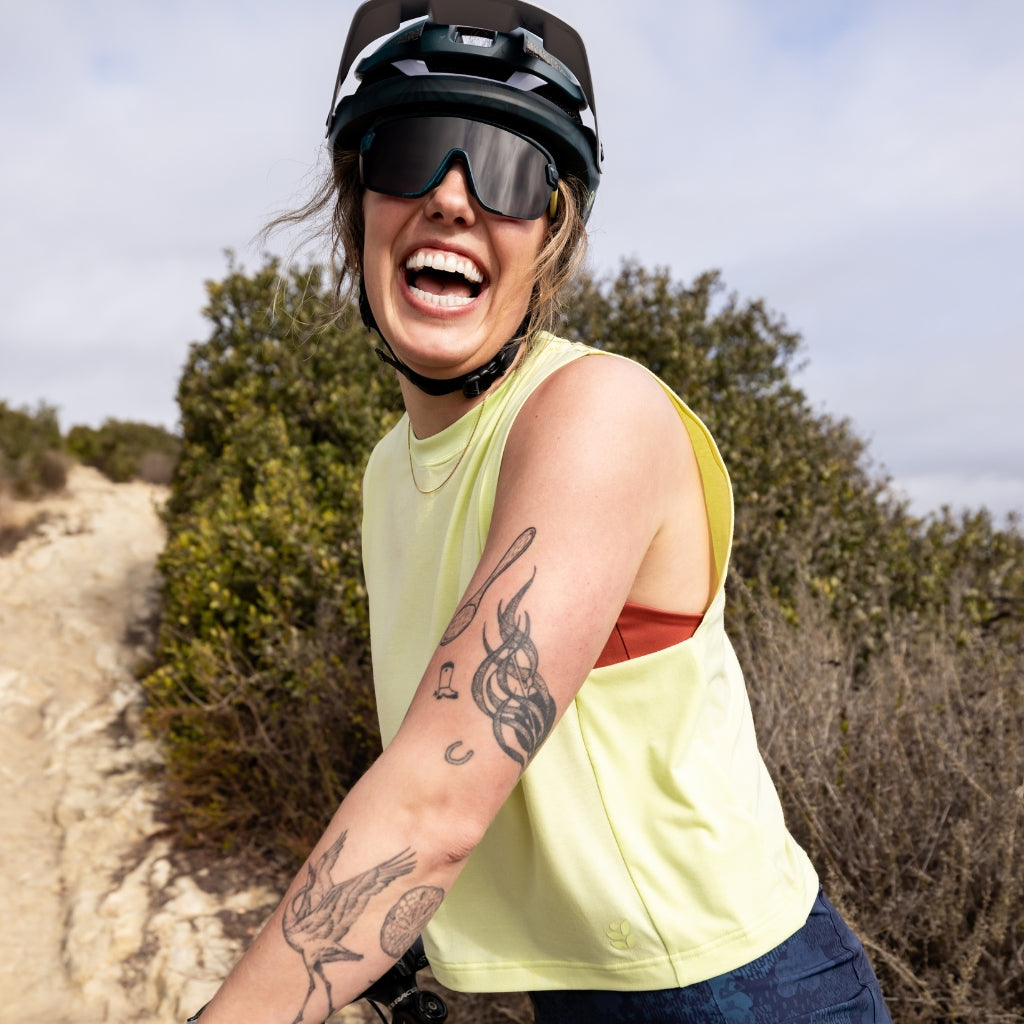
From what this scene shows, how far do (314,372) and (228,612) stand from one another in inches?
108

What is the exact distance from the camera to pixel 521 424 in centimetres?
126

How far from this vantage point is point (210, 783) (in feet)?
16.5

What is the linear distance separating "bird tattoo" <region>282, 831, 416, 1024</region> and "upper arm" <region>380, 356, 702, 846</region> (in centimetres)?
10

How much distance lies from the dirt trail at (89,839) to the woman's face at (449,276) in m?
3.34

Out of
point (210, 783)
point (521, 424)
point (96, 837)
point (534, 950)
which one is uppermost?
point (521, 424)

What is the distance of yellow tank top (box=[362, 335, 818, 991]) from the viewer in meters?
1.23

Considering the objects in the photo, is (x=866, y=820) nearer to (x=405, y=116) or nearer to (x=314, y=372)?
(x=405, y=116)

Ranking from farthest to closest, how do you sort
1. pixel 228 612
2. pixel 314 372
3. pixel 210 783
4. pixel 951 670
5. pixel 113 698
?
pixel 314 372, pixel 113 698, pixel 228 612, pixel 210 783, pixel 951 670

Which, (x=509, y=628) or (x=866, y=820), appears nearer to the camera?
(x=509, y=628)

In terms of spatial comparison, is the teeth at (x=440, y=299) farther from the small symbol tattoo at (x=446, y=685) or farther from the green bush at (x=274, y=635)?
the green bush at (x=274, y=635)

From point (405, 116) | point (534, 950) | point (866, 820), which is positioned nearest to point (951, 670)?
point (866, 820)

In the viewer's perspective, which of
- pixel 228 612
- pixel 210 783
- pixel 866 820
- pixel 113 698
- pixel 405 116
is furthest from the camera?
pixel 113 698

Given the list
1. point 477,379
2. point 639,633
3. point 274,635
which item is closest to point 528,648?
point 639,633

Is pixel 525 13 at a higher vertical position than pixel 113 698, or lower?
higher
